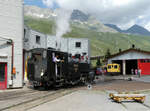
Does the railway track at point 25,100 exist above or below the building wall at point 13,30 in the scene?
below

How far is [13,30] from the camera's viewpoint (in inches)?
686

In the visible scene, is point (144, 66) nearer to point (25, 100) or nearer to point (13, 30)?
point (13, 30)

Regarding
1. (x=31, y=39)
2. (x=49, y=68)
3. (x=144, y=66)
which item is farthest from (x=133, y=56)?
(x=49, y=68)

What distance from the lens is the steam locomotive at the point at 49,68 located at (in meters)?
14.8

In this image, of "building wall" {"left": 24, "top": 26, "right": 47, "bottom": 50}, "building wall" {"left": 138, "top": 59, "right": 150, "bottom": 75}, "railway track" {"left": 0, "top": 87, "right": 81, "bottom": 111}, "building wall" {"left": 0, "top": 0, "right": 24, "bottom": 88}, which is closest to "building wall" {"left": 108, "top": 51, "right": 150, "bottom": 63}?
"building wall" {"left": 138, "top": 59, "right": 150, "bottom": 75}

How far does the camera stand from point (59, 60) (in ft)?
52.2

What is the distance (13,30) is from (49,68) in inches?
216

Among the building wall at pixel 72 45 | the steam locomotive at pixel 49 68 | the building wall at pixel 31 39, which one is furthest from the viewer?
the building wall at pixel 72 45

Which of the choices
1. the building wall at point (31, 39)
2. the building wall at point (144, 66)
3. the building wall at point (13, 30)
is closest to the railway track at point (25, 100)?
the building wall at point (13, 30)

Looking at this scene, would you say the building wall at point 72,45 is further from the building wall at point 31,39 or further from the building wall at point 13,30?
the building wall at point 13,30

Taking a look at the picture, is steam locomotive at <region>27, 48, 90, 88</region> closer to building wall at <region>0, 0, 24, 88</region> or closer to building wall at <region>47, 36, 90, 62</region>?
building wall at <region>0, 0, 24, 88</region>

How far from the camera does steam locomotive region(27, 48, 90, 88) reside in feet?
48.6

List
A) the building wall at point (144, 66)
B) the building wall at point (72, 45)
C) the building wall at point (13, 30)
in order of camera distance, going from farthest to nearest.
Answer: the building wall at point (72, 45)
the building wall at point (144, 66)
the building wall at point (13, 30)

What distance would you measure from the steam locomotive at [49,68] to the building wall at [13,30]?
1.71 metres
